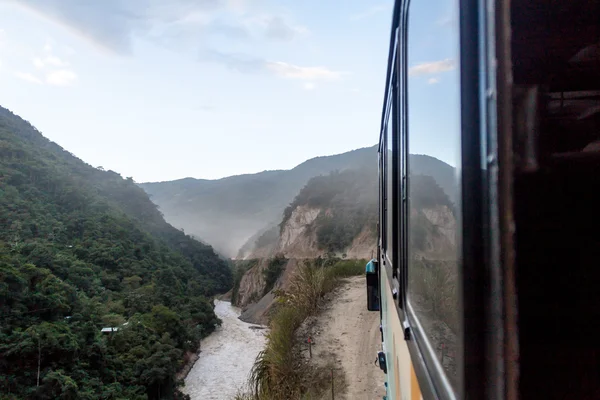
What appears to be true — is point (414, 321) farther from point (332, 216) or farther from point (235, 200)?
point (235, 200)

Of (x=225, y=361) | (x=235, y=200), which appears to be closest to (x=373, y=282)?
(x=225, y=361)

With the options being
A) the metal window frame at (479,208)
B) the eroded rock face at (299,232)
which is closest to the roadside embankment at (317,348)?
the metal window frame at (479,208)

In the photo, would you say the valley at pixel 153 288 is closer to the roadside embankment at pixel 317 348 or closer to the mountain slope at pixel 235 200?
the roadside embankment at pixel 317 348

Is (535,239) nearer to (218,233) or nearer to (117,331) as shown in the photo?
(117,331)

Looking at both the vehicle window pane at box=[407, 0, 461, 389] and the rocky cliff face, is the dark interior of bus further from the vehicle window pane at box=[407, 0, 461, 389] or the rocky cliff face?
the rocky cliff face

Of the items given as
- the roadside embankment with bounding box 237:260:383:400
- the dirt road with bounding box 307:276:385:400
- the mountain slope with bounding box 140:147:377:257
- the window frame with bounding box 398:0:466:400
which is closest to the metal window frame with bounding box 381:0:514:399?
the window frame with bounding box 398:0:466:400

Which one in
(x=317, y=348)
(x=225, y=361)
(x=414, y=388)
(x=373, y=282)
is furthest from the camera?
(x=225, y=361)
